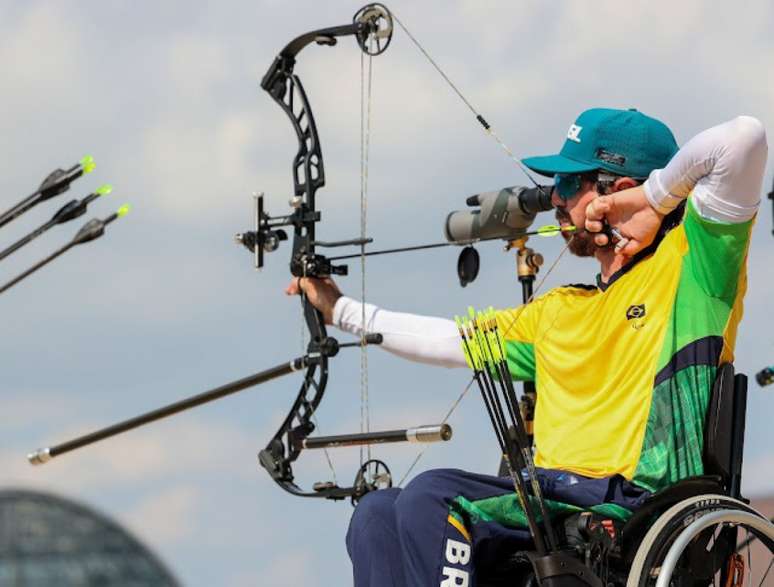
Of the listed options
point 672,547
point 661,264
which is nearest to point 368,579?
point 672,547

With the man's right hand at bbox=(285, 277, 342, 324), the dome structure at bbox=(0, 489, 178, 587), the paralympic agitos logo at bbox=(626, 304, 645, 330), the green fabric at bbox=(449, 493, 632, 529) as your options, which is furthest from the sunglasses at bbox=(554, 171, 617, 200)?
the dome structure at bbox=(0, 489, 178, 587)

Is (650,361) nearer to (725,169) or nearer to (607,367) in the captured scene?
(607,367)

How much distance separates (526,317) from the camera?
530 cm

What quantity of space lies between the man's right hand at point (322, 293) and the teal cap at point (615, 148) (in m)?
1.03

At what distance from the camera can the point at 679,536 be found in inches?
175

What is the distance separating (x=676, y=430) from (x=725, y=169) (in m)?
0.68

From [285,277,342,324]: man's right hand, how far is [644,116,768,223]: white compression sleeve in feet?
4.93

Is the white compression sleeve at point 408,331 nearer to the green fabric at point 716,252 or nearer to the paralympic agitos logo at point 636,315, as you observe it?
the paralympic agitos logo at point 636,315

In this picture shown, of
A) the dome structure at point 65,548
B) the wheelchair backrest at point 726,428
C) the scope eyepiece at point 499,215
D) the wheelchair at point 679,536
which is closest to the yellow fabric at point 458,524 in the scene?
the wheelchair at point 679,536

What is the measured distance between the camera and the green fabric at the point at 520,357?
5.27m

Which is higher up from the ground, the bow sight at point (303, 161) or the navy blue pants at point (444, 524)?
the bow sight at point (303, 161)

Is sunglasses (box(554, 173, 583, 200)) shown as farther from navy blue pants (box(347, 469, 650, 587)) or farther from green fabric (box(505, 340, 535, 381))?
navy blue pants (box(347, 469, 650, 587))

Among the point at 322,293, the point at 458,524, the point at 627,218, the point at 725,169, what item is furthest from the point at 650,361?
the point at 322,293

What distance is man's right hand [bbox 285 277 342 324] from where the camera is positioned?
5.92 meters
